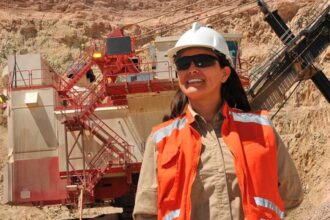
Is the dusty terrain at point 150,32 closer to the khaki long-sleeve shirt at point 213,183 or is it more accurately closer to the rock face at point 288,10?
the rock face at point 288,10

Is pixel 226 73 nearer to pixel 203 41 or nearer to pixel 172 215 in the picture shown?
pixel 203 41

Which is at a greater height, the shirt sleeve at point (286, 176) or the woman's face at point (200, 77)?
the woman's face at point (200, 77)

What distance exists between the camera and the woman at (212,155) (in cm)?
342

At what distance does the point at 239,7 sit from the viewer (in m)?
47.3

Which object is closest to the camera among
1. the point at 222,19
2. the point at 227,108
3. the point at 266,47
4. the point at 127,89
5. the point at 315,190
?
the point at 227,108

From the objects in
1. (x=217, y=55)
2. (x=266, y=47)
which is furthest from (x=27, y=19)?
(x=217, y=55)

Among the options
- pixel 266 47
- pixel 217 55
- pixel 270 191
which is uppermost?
pixel 266 47

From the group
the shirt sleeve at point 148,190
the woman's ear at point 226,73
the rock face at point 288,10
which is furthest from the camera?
the rock face at point 288,10

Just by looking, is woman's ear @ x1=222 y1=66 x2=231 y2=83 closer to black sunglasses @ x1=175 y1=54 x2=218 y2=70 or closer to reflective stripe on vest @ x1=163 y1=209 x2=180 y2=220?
black sunglasses @ x1=175 y1=54 x2=218 y2=70

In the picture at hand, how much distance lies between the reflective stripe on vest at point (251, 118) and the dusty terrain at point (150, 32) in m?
25.2

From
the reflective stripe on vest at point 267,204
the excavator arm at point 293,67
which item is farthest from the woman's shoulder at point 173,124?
the excavator arm at point 293,67

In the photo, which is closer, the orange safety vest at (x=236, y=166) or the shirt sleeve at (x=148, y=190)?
the orange safety vest at (x=236, y=166)

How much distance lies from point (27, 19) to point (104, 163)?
30630 millimetres

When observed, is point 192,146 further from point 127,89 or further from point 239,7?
point 239,7
